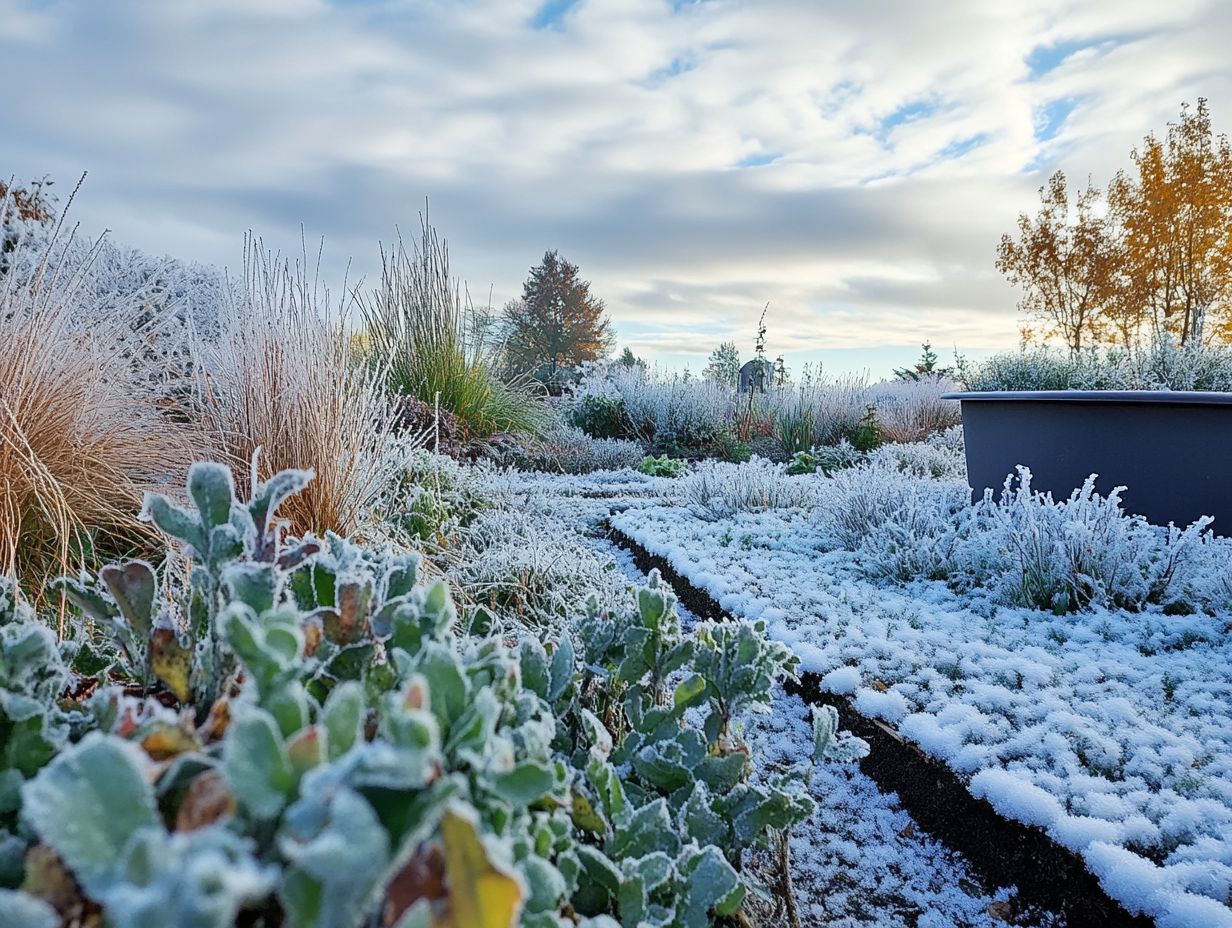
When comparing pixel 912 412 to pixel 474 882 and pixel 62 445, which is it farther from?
pixel 474 882

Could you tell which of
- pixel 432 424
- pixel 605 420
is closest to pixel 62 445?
pixel 432 424

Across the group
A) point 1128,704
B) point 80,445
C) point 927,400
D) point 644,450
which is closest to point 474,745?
point 1128,704

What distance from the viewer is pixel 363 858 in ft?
0.96

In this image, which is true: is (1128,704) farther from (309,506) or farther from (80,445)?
(80,445)

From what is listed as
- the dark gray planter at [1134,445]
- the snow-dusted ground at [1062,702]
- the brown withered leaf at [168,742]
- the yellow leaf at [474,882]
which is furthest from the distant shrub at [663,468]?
the yellow leaf at [474,882]

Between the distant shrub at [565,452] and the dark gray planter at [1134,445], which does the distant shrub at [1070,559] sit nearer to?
the dark gray planter at [1134,445]

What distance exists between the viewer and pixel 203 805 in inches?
14.9

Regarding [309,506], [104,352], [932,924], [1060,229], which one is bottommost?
[932,924]

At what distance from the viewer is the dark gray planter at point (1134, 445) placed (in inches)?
118

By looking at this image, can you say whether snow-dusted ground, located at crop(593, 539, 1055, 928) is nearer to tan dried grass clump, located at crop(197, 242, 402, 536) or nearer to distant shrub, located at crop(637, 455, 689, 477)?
tan dried grass clump, located at crop(197, 242, 402, 536)

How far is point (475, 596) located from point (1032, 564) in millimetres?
1914

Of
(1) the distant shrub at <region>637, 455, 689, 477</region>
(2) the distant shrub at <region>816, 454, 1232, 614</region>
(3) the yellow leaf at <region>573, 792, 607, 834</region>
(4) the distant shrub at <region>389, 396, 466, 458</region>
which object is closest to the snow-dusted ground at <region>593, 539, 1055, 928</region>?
(3) the yellow leaf at <region>573, 792, 607, 834</region>

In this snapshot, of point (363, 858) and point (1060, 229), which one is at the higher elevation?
point (1060, 229)

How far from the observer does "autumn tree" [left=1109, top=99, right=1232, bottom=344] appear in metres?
15.2
